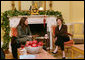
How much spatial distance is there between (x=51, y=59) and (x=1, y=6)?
14.1ft

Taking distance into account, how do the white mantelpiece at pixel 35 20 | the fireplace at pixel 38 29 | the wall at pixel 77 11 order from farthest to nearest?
the wall at pixel 77 11 < the fireplace at pixel 38 29 < the white mantelpiece at pixel 35 20

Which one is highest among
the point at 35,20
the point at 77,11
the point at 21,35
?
the point at 77,11

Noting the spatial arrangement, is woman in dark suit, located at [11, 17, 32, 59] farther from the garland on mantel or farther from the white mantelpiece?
the white mantelpiece

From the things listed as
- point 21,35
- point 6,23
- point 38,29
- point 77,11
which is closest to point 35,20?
point 38,29

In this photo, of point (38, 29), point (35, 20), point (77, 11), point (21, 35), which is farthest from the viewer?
point (77, 11)

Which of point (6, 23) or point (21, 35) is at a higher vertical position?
point (6, 23)

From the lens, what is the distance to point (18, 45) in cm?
491

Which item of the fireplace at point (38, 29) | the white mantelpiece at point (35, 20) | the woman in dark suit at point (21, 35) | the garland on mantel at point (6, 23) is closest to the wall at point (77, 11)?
the white mantelpiece at point (35, 20)

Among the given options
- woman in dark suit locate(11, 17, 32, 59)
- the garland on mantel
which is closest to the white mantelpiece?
the garland on mantel

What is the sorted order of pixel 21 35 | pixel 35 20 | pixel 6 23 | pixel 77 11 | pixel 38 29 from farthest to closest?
pixel 77 11 → pixel 38 29 → pixel 35 20 → pixel 6 23 → pixel 21 35

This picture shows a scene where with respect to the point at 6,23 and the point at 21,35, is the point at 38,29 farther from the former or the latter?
the point at 21,35

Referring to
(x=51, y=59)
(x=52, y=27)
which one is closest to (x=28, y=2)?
(x=52, y=27)

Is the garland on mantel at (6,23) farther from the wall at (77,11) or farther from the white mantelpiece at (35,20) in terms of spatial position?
the wall at (77,11)

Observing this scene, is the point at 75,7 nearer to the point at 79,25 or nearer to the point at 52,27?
the point at 79,25
